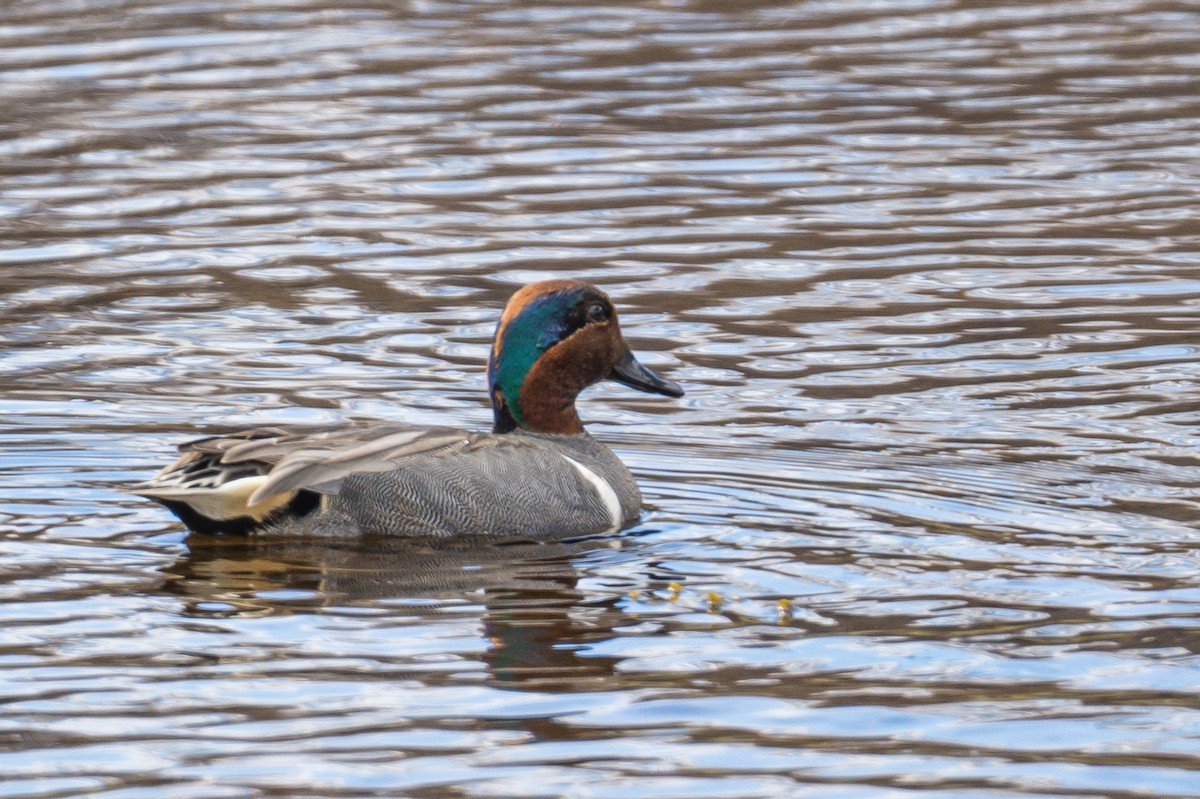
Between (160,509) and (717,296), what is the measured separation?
4.57m

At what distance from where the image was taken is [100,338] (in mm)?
12570

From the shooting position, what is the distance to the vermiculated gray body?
9070 millimetres

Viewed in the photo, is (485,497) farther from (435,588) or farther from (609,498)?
(435,588)

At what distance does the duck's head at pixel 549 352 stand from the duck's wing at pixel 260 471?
2.74ft

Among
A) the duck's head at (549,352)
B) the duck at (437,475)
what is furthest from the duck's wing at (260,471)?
the duck's head at (549,352)

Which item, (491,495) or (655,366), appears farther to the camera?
(655,366)

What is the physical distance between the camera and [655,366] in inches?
477

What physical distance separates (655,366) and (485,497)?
3.10 meters

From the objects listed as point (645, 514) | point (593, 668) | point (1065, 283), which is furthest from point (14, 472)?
point (1065, 283)

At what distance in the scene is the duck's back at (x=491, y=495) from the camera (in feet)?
29.8

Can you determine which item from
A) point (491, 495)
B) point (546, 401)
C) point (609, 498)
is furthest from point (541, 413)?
point (491, 495)

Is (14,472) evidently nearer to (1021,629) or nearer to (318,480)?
(318,480)

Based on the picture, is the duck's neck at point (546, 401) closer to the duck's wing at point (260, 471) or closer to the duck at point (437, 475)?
the duck at point (437, 475)

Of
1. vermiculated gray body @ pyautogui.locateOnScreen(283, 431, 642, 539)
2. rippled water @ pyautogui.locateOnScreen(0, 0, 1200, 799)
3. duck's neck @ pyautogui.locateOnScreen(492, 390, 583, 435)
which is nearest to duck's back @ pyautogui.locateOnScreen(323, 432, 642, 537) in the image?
vermiculated gray body @ pyautogui.locateOnScreen(283, 431, 642, 539)
